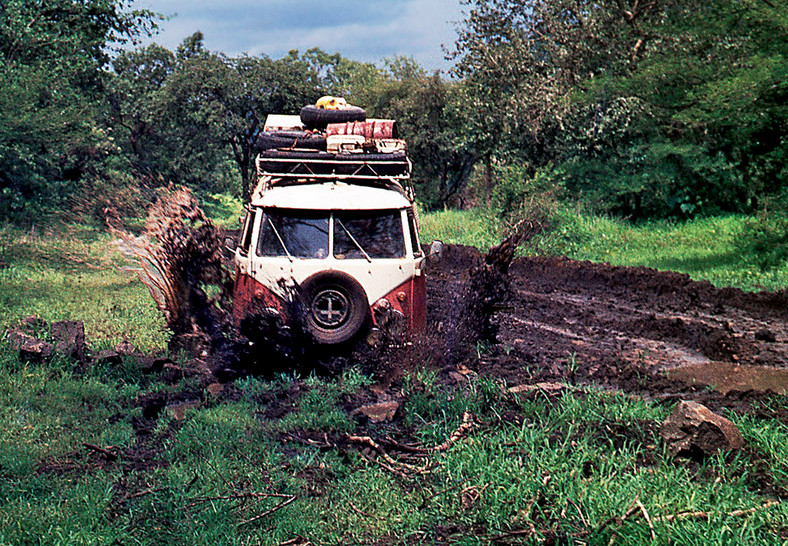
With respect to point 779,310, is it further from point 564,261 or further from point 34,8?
point 34,8

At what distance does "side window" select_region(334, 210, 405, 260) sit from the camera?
8.78 m

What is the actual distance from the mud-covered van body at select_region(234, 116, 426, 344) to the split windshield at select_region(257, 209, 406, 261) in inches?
0.4

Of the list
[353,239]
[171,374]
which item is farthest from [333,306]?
[171,374]

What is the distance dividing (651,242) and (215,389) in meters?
16.8

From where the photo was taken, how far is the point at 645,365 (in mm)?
9141

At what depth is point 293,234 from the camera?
8789 mm

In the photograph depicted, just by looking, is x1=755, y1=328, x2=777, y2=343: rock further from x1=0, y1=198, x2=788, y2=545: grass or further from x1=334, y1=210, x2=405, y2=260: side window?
x1=334, y1=210, x2=405, y2=260: side window

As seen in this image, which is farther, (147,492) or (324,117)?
(324,117)

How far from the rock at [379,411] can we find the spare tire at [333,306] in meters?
1.05

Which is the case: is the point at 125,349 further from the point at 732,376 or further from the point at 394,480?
the point at 732,376

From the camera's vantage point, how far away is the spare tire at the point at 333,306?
8281 millimetres

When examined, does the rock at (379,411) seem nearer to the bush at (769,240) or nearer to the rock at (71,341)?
the rock at (71,341)

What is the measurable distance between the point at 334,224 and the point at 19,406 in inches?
141

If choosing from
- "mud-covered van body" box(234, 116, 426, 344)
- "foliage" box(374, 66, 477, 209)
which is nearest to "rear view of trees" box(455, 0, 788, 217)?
"foliage" box(374, 66, 477, 209)
